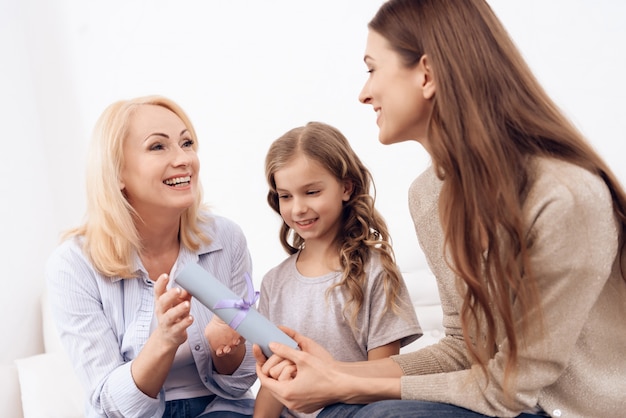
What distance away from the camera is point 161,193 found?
1.67 metres

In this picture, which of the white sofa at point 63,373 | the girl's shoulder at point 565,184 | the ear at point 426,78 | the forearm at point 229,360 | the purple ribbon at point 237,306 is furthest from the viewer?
the white sofa at point 63,373

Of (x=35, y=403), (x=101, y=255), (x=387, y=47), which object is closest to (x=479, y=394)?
(x=387, y=47)

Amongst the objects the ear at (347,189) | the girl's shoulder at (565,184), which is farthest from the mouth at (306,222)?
the girl's shoulder at (565,184)

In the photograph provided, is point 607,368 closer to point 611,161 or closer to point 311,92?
point 611,161

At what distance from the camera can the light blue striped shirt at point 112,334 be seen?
156 centimetres

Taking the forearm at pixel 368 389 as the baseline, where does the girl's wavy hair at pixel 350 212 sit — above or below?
above

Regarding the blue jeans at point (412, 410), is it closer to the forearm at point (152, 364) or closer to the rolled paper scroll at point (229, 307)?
the rolled paper scroll at point (229, 307)

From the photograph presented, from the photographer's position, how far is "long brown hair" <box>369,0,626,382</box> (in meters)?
1.14

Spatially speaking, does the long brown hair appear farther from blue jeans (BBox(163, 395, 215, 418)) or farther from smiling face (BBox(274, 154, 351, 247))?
blue jeans (BBox(163, 395, 215, 418))

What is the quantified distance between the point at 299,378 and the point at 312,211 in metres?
0.45

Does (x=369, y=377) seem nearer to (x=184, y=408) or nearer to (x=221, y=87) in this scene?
(x=184, y=408)

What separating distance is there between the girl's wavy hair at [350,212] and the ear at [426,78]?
1.51 feet

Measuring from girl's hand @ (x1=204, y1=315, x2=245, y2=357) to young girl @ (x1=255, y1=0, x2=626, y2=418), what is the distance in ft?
1.38

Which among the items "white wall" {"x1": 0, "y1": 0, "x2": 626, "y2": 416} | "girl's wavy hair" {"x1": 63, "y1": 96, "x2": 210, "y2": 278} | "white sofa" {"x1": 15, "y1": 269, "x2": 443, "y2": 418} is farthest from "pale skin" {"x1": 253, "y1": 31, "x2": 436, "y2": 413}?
"white wall" {"x1": 0, "y1": 0, "x2": 626, "y2": 416}
